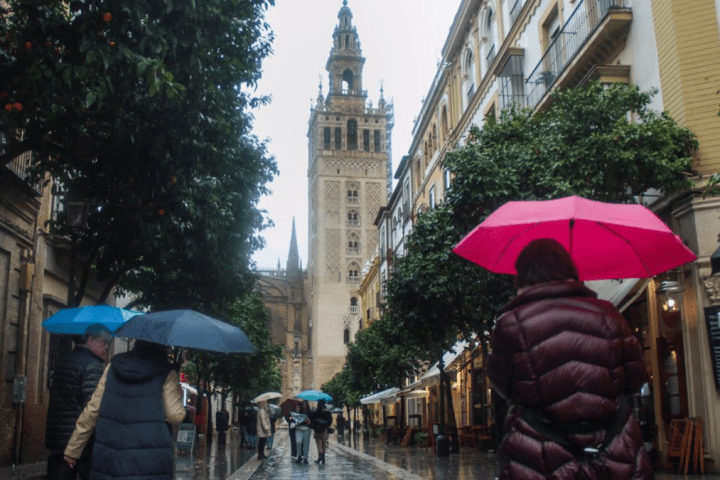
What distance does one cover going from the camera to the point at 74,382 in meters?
7.04

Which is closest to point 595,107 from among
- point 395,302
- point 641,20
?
point 641,20

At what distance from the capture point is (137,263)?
17094 mm

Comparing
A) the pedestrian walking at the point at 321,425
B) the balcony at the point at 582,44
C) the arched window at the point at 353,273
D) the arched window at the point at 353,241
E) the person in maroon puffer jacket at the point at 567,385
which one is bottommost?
the pedestrian walking at the point at 321,425

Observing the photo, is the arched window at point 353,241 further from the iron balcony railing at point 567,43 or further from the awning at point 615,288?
the awning at point 615,288

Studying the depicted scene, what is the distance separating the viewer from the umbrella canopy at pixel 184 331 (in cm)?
595

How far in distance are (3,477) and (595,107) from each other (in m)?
11.3

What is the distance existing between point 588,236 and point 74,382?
177 inches

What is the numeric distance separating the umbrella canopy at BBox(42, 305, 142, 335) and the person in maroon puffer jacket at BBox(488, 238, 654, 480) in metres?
6.82

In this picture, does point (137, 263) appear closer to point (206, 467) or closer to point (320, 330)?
point (206, 467)

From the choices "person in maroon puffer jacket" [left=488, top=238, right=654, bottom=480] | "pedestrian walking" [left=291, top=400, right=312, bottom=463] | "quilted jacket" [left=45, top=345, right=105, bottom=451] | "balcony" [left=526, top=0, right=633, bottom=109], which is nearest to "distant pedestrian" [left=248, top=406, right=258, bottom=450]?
"pedestrian walking" [left=291, top=400, right=312, bottom=463]

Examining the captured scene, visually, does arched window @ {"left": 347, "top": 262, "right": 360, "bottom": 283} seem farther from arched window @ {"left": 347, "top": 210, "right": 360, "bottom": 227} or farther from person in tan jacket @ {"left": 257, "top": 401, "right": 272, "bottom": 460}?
person in tan jacket @ {"left": 257, "top": 401, "right": 272, "bottom": 460}

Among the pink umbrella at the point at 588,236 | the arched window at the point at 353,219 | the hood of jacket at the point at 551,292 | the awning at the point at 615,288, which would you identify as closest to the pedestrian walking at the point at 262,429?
the awning at the point at 615,288

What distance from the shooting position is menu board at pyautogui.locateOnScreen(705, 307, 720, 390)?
12547 mm

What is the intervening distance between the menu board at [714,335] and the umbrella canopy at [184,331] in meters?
8.40
